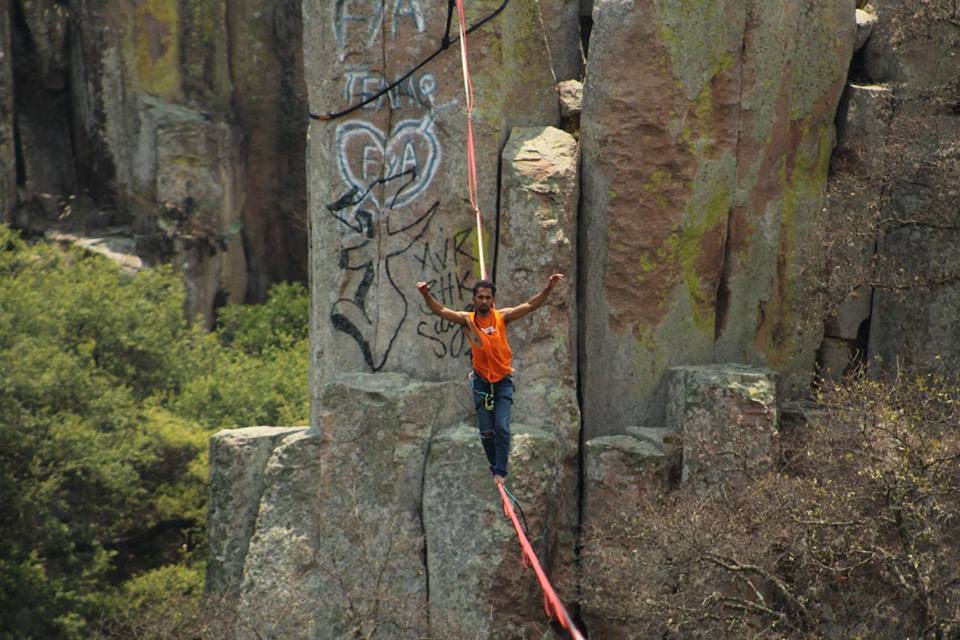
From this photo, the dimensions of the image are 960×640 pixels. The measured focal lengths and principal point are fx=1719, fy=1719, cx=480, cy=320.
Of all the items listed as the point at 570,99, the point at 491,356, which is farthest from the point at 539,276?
the point at 491,356

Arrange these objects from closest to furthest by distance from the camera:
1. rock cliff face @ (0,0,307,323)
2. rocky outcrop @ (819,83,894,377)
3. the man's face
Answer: the man's face → rocky outcrop @ (819,83,894,377) → rock cliff face @ (0,0,307,323)

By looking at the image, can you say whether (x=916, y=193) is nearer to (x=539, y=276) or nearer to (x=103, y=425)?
(x=539, y=276)

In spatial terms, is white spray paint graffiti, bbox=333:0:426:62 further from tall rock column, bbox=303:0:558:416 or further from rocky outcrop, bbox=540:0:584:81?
rocky outcrop, bbox=540:0:584:81

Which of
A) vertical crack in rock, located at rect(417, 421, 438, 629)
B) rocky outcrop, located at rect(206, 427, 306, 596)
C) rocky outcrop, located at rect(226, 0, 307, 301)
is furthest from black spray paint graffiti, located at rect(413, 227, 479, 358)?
rocky outcrop, located at rect(226, 0, 307, 301)

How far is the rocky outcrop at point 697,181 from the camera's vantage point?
15.8 metres

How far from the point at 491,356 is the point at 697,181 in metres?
4.03

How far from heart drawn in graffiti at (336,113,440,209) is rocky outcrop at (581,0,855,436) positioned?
1.50 meters

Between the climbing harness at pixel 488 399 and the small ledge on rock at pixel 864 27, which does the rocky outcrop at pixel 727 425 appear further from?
the small ledge on rock at pixel 864 27

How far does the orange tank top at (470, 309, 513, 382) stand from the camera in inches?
498

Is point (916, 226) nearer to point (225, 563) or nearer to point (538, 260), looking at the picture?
point (538, 260)

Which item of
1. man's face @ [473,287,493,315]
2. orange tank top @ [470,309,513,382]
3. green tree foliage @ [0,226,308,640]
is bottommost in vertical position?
green tree foliage @ [0,226,308,640]

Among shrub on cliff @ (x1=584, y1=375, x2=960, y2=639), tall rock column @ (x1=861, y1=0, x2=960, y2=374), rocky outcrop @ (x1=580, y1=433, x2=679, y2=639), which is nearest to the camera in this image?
shrub on cliff @ (x1=584, y1=375, x2=960, y2=639)

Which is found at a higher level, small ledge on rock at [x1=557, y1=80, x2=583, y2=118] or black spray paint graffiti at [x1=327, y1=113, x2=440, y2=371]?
small ledge on rock at [x1=557, y1=80, x2=583, y2=118]

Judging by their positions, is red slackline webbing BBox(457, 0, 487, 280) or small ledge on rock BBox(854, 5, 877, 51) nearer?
red slackline webbing BBox(457, 0, 487, 280)
